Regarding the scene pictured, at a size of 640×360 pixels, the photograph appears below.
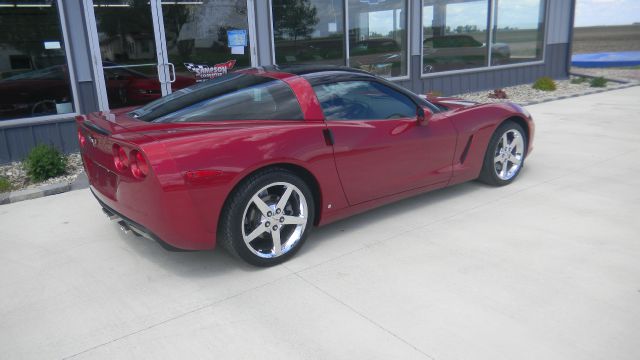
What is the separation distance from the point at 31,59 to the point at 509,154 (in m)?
6.12

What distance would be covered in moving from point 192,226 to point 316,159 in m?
0.98

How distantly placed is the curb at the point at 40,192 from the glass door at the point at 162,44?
1991 millimetres

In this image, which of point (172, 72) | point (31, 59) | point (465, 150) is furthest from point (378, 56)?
point (31, 59)

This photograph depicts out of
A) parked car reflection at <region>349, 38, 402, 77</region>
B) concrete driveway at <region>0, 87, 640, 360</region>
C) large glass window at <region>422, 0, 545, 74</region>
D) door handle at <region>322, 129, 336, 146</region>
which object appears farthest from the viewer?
large glass window at <region>422, 0, 545, 74</region>

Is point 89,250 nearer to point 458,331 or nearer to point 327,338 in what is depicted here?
point 327,338

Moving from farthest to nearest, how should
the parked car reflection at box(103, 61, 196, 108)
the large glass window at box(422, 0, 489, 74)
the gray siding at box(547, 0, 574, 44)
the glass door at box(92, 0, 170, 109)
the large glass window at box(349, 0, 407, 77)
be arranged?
the gray siding at box(547, 0, 574, 44) < the large glass window at box(422, 0, 489, 74) < the large glass window at box(349, 0, 407, 77) < the parked car reflection at box(103, 61, 196, 108) < the glass door at box(92, 0, 170, 109)

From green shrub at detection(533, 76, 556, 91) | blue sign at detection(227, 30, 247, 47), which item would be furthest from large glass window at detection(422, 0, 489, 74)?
blue sign at detection(227, 30, 247, 47)

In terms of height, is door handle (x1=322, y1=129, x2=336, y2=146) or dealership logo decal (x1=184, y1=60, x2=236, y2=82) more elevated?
dealership logo decal (x1=184, y1=60, x2=236, y2=82)

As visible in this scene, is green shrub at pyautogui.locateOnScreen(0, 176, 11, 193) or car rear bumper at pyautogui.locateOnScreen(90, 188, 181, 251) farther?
green shrub at pyautogui.locateOnScreen(0, 176, 11, 193)

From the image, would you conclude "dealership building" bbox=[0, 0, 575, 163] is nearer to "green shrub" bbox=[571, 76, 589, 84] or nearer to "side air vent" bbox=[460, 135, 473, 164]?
"side air vent" bbox=[460, 135, 473, 164]

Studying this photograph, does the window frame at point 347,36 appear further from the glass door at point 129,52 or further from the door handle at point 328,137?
the door handle at point 328,137

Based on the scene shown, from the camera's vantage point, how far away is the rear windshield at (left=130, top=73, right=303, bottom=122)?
11.5 feet

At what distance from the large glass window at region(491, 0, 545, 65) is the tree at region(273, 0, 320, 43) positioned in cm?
553

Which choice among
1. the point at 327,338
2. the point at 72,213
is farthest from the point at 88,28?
the point at 327,338
